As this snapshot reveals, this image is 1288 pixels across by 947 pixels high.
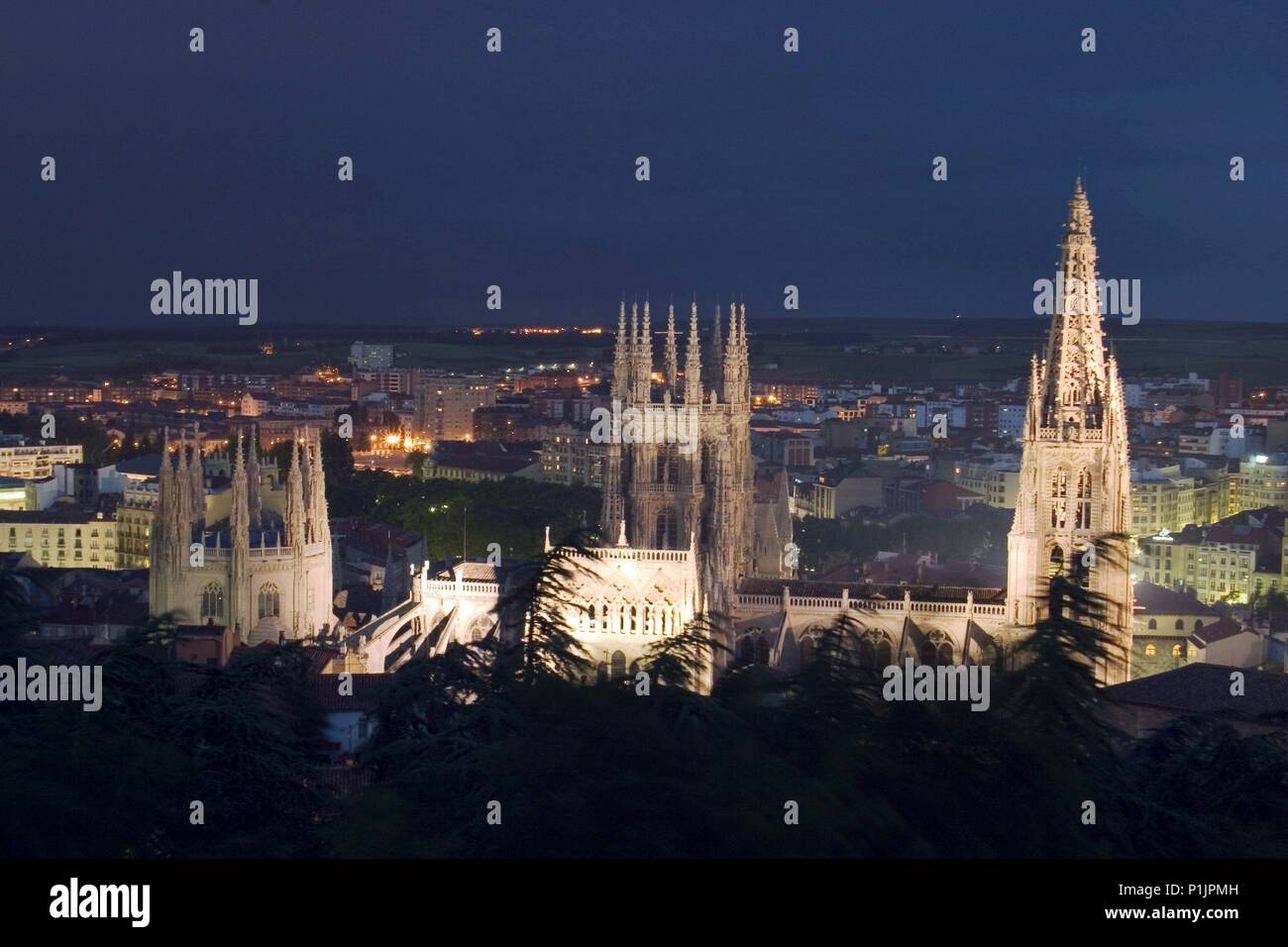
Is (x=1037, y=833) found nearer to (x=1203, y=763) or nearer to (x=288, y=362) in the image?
(x=1203, y=763)

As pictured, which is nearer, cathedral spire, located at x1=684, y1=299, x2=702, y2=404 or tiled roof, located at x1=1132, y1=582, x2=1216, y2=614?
cathedral spire, located at x1=684, y1=299, x2=702, y2=404

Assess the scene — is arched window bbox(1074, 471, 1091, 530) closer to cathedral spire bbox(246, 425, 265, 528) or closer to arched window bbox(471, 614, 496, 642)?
arched window bbox(471, 614, 496, 642)

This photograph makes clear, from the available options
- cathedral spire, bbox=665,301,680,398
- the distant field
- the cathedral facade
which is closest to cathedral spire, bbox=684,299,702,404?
cathedral spire, bbox=665,301,680,398

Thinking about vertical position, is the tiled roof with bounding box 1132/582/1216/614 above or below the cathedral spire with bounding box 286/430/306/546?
below

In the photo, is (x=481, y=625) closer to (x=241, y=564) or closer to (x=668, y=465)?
(x=241, y=564)

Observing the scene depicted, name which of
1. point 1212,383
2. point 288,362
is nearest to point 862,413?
point 1212,383

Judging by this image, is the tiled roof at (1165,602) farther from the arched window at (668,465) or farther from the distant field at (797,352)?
the distant field at (797,352)
